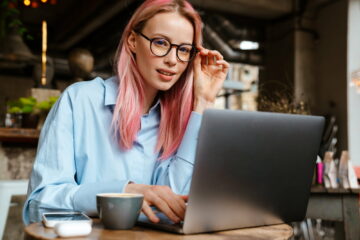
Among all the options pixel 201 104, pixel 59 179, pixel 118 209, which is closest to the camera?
pixel 118 209

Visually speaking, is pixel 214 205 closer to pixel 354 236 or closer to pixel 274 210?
pixel 274 210

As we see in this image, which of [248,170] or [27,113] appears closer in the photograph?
[248,170]

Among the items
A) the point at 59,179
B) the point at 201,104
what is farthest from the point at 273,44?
the point at 59,179

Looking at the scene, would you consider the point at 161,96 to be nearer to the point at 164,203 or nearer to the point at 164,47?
the point at 164,47

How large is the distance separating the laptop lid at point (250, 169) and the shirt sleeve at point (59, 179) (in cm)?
24

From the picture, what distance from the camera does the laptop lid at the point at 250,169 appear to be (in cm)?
88

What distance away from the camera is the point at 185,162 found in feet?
4.12

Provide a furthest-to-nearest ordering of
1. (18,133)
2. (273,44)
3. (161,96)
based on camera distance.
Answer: (273,44)
(18,133)
(161,96)

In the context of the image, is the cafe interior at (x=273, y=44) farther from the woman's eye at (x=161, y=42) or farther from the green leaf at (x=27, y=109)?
the woman's eye at (x=161, y=42)

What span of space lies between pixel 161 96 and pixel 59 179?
0.48 meters

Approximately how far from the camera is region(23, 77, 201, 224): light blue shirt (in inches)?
42.8

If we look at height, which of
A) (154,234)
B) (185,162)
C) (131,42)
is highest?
(131,42)

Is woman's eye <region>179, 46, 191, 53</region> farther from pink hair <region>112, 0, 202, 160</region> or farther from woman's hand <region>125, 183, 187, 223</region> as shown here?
woman's hand <region>125, 183, 187, 223</region>

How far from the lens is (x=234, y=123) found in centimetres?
89
